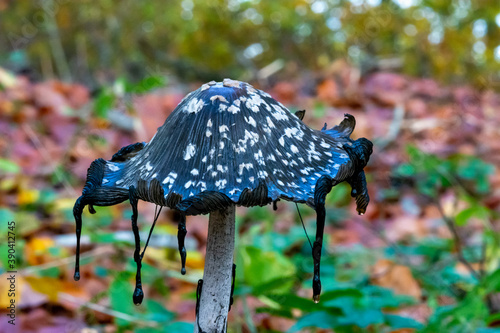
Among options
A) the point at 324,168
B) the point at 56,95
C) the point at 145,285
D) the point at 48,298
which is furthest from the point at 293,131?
the point at 56,95

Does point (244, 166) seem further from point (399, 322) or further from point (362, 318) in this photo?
point (399, 322)

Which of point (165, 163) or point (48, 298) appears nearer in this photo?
point (165, 163)

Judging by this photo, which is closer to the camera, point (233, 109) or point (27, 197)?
point (233, 109)

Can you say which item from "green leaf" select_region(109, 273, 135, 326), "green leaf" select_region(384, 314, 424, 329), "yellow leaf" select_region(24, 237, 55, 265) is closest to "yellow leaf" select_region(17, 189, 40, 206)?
"yellow leaf" select_region(24, 237, 55, 265)

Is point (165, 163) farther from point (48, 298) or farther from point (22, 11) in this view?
point (22, 11)

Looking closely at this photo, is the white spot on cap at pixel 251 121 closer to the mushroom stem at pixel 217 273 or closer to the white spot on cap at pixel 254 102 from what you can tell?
the white spot on cap at pixel 254 102

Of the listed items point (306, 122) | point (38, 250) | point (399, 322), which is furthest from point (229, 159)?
point (306, 122)

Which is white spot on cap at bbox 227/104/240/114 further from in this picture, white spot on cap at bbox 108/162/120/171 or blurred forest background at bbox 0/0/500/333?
blurred forest background at bbox 0/0/500/333
